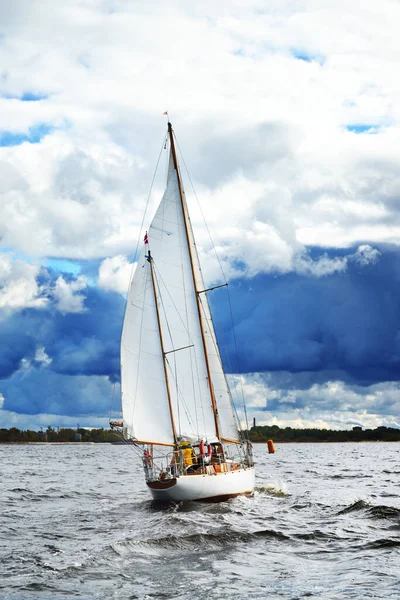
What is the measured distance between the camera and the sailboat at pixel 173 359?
42312 mm

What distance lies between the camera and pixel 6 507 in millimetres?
41969

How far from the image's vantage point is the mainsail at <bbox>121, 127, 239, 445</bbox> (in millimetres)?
42531

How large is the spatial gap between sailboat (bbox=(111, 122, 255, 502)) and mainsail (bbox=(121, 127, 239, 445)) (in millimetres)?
60

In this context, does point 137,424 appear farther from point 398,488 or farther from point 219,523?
point 398,488

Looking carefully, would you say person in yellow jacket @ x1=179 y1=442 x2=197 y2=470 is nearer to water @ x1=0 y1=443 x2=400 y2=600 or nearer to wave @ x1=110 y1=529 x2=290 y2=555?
water @ x1=0 y1=443 x2=400 y2=600

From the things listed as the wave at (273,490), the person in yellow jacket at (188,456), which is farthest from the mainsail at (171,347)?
the wave at (273,490)

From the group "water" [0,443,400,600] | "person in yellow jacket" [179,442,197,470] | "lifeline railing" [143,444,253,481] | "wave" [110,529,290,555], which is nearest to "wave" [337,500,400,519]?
"water" [0,443,400,600]

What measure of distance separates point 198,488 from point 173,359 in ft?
31.0

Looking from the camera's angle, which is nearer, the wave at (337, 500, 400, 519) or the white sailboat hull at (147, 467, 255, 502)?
the wave at (337, 500, 400, 519)

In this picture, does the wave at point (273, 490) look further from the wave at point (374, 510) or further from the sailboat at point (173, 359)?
the wave at point (374, 510)

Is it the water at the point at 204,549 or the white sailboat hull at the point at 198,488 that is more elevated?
the white sailboat hull at the point at 198,488

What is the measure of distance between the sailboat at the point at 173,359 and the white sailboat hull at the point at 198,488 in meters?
1.91

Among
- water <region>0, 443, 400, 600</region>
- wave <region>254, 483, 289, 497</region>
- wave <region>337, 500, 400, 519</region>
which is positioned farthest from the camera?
wave <region>254, 483, 289, 497</region>

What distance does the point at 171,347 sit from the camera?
44.0 metres
